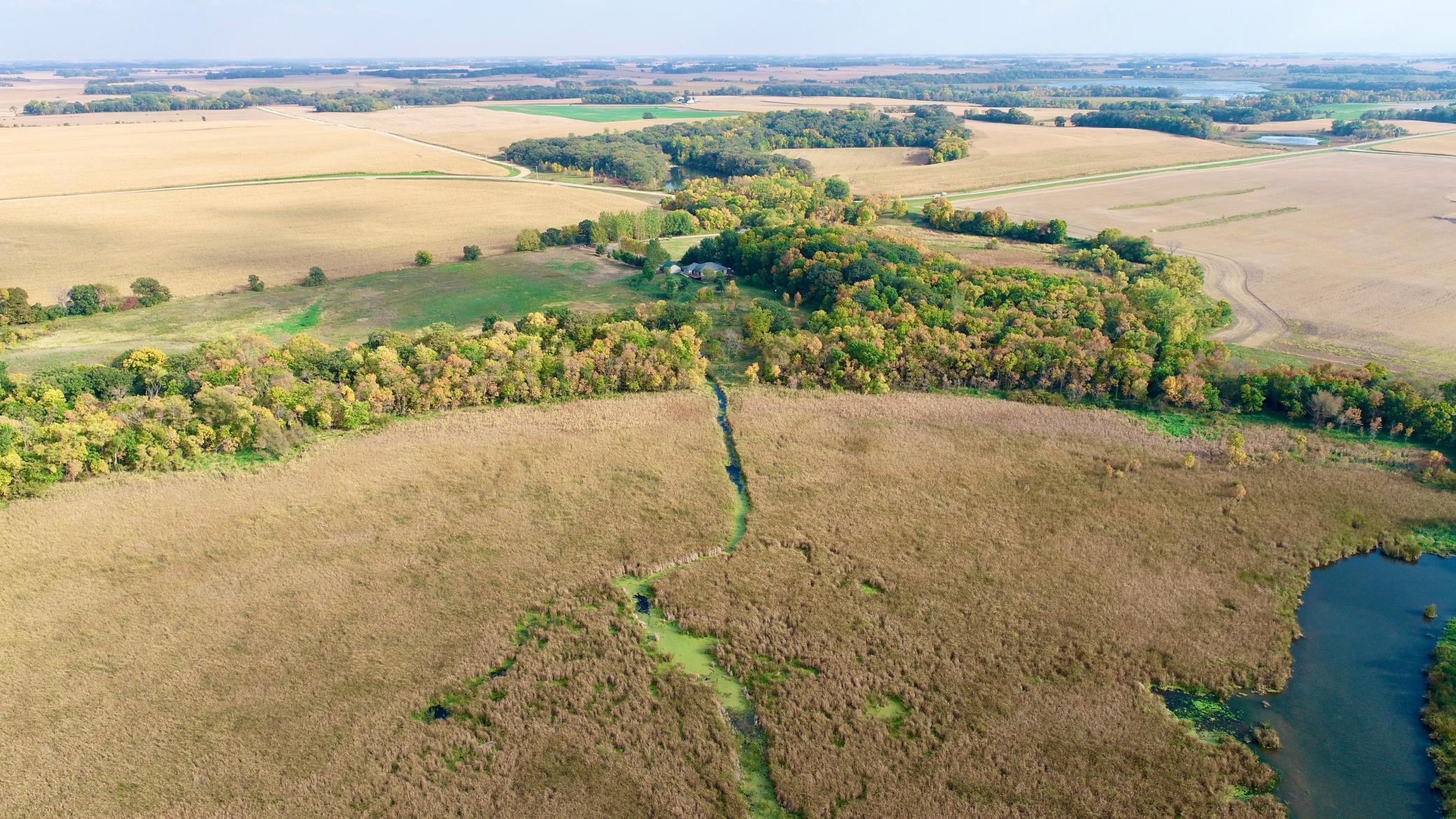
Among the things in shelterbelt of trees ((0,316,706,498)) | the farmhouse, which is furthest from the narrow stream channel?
the farmhouse

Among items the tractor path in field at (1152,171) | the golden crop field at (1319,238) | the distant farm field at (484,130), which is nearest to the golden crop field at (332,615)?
the golden crop field at (1319,238)

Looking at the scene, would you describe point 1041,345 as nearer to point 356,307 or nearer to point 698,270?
point 698,270

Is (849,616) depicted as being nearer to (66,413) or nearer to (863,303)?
(863,303)

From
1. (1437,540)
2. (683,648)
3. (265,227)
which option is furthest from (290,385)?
(1437,540)

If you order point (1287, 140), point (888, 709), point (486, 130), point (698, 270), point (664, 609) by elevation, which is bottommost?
point (888, 709)

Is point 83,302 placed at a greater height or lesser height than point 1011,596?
greater

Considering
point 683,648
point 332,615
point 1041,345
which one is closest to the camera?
point 683,648

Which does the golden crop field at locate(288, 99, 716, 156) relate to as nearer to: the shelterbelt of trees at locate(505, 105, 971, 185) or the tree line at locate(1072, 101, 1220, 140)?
the shelterbelt of trees at locate(505, 105, 971, 185)
